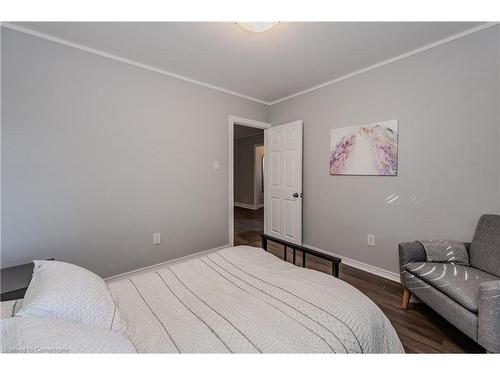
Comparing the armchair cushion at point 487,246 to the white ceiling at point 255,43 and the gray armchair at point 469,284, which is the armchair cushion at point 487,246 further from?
the white ceiling at point 255,43

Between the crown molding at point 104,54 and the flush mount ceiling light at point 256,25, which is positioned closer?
the flush mount ceiling light at point 256,25

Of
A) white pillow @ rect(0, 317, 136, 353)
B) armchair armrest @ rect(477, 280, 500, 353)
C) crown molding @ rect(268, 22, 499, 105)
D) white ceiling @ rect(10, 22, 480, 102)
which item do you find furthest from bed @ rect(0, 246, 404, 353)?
crown molding @ rect(268, 22, 499, 105)

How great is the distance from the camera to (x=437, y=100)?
204 cm

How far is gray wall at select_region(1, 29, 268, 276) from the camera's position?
1.80m

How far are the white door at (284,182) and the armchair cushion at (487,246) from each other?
1863mm

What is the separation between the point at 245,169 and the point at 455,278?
6.04m

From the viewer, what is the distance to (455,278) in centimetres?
153

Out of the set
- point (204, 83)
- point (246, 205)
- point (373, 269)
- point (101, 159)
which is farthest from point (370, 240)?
point (246, 205)

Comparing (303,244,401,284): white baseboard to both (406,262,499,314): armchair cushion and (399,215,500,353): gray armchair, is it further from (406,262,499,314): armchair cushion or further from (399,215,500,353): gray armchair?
(406,262,499,314): armchair cushion

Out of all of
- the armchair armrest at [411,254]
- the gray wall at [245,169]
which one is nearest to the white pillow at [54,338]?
the armchair armrest at [411,254]

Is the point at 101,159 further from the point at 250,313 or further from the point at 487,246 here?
the point at 487,246

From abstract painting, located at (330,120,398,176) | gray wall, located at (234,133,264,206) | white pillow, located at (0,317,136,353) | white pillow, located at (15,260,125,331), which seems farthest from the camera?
gray wall, located at (234,133,264,206)

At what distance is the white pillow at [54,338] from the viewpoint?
609 mm

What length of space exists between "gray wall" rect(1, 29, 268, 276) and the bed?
116 centimetres
